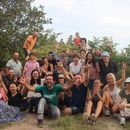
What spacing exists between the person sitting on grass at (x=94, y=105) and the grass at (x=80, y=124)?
23 centimetres

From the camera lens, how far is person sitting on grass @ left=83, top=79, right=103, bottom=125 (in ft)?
40.0

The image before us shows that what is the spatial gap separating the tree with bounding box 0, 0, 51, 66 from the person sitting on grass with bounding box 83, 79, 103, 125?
28.8ft

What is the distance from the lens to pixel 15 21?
70.8ft

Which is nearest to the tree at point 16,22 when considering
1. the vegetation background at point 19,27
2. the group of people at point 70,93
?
the vegetation background at point 19,27

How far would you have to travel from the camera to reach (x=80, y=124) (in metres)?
12.4

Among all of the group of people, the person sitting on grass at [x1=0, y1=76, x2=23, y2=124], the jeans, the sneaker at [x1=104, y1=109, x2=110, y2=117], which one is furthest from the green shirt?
the sneaker at [x1=104, y1=109, x2=110, y2=117]

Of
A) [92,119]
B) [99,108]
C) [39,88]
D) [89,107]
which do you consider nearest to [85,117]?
[92,119]

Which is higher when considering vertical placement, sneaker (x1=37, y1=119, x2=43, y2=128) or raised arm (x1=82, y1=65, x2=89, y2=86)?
raised arm (x1=82, y1=65, x2=89, y2=86)

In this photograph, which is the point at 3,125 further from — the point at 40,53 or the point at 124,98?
the point at 40,53

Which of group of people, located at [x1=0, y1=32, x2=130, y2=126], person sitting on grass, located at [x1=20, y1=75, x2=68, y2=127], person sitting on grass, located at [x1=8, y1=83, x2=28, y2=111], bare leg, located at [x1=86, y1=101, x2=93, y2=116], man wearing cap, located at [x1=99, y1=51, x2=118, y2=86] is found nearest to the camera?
bare leg, located at [x1=86, y1=101, x2=93, y2=116]

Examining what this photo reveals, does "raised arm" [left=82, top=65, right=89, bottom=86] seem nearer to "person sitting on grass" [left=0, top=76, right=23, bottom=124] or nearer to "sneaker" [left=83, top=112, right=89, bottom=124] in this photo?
"sneaker" [left=83, top=112, right=89, bottom=124]

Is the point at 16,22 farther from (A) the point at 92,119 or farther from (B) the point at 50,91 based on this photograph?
(A) the point at 92,119

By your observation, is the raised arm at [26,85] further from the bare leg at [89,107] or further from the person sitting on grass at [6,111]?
the bare leg at [89,107]

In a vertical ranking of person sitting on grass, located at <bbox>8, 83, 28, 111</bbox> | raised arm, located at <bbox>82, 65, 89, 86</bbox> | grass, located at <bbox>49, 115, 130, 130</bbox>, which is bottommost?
grass, located at <bbox>49, 115, 130, 130</bbox>
